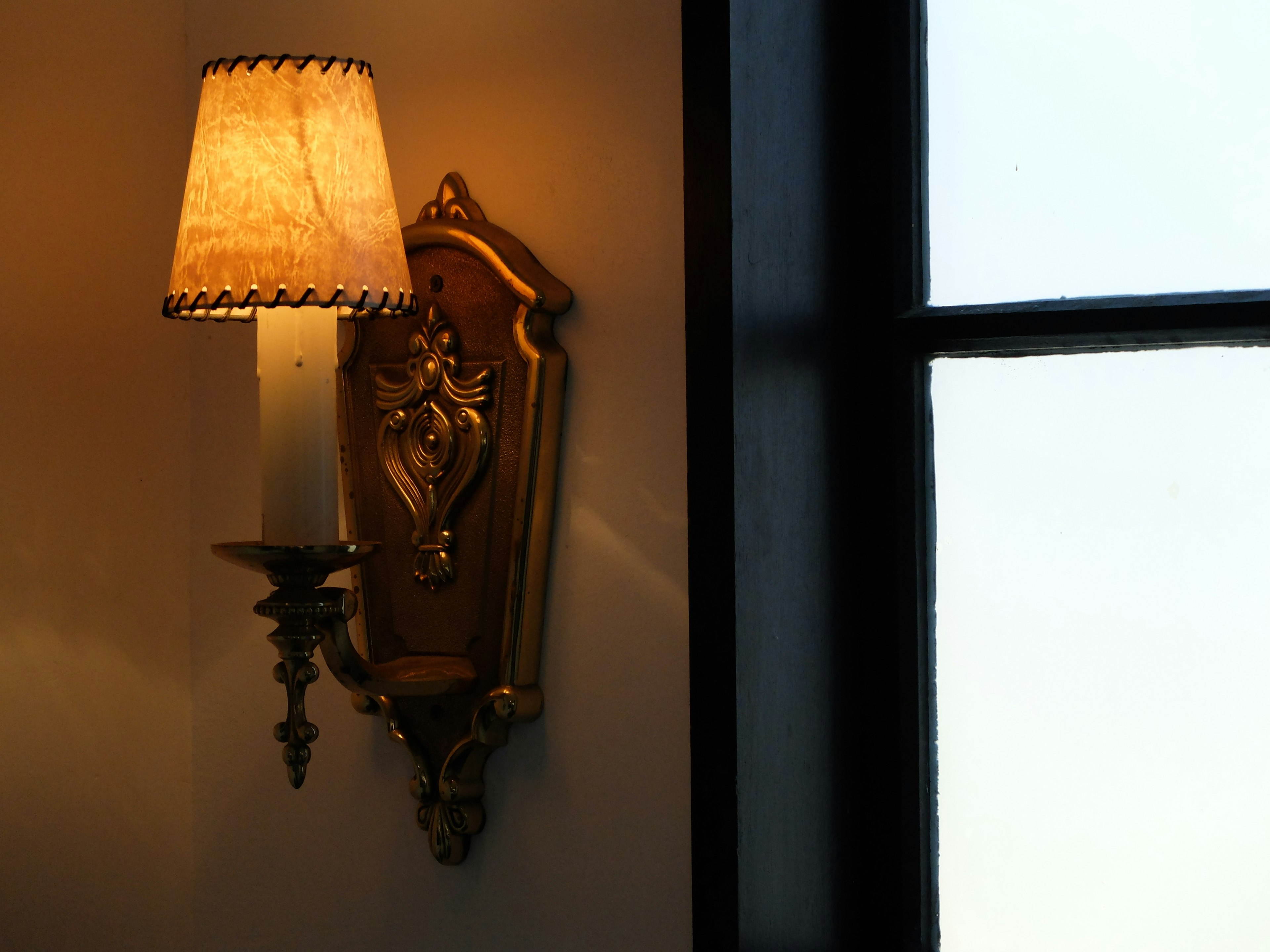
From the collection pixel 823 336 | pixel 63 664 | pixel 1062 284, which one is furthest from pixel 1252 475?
pixel 63 664

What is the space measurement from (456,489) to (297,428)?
0.40ft

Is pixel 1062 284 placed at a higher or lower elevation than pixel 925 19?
lower

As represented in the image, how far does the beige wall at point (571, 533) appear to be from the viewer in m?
0.69

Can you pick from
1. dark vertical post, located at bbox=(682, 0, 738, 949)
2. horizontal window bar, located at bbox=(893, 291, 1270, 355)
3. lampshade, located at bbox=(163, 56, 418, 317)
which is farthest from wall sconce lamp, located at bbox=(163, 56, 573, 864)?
horizontal window bar, located at bbox=(893, 291, 1270, 355)

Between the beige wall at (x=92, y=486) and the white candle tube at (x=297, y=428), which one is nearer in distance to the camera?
the white candle tube at (x=297, y=428)

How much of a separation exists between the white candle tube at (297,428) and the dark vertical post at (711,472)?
21 cm

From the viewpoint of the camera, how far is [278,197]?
624 millimetres

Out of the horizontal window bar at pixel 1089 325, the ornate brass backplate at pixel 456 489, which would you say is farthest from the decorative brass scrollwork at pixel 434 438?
the horizontal window bar at pixel 1089 325

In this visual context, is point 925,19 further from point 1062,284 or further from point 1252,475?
point 1252,475

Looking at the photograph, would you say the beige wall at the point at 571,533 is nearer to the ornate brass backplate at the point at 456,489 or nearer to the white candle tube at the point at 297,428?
the ornate brass backplate at the point at 456,489

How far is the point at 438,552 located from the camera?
747 mm

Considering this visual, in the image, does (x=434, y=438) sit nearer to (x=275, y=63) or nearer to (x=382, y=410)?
(x=382, y=410)

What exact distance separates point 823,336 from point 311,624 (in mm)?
349

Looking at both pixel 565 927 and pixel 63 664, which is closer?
pixel 565 927
